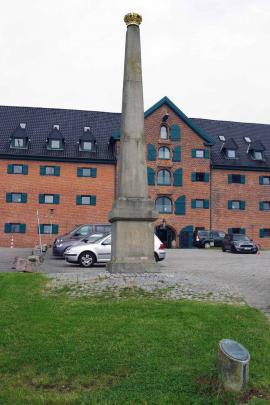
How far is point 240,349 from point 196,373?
71cm

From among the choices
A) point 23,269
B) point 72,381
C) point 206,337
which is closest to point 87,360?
point 72,381

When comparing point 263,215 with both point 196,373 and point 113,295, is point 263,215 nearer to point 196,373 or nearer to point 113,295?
point 113,295

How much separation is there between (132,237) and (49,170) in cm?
3111

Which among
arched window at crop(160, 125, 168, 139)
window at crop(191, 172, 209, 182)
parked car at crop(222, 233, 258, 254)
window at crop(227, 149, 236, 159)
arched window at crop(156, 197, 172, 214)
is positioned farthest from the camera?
window at crop(227, 149, 236, 159)

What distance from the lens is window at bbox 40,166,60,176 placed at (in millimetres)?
41719

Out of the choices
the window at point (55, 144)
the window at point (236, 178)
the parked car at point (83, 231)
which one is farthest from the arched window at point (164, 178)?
the parked car at point (83, 231)

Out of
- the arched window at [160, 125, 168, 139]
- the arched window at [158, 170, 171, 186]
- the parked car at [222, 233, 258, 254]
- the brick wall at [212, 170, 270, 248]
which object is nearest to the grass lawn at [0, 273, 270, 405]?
the parked car at [222, 233, 258, 254]

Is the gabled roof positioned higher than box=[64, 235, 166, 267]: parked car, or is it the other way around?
the gabled roof

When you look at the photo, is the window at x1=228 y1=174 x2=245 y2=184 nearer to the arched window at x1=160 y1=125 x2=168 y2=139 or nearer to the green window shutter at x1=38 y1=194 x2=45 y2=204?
the arched window at x1=160 y1=125 x2=168 y2=139

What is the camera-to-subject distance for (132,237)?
11945 mm

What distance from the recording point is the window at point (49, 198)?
41.2m

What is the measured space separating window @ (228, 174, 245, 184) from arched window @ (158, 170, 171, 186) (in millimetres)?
6334

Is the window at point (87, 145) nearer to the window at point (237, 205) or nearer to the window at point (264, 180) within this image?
the window at point (237, 205)

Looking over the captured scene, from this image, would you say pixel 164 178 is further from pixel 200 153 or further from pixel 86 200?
pixel 86 200
